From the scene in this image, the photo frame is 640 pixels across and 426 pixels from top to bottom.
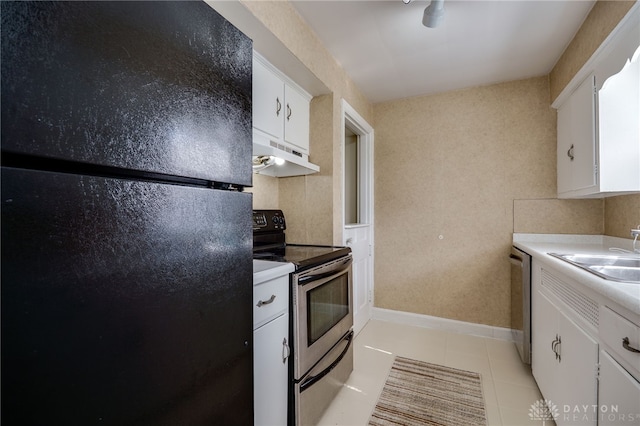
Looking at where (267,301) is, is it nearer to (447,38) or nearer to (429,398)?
(429,398)

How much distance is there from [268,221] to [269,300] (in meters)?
0.98

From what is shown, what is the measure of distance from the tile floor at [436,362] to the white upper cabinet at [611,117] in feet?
4.52

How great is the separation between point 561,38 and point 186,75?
100 inches

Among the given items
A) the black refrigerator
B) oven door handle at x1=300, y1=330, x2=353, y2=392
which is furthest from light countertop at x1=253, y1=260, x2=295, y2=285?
oven door handle at x1=300, y1=330, x2=353, y2=392

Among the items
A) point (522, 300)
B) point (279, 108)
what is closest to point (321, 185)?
point (279, 108)

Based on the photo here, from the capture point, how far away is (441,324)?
9.37 feet

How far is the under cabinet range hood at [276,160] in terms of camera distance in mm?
1698

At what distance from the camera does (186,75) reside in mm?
665

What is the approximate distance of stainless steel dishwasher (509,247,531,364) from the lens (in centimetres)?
202

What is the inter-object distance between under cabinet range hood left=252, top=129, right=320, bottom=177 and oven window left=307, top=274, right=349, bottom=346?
2.69 feet

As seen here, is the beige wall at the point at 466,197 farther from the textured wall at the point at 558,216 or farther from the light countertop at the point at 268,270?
the light countertop at the point at 268,270

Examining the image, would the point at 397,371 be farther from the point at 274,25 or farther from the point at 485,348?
the point at 274,25

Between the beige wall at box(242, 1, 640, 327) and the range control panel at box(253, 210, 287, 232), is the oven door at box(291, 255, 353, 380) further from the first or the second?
the range control panel at box(253, 210, 287, 232)

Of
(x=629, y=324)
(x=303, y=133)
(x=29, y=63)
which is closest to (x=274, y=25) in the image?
(x=303, y=133)
